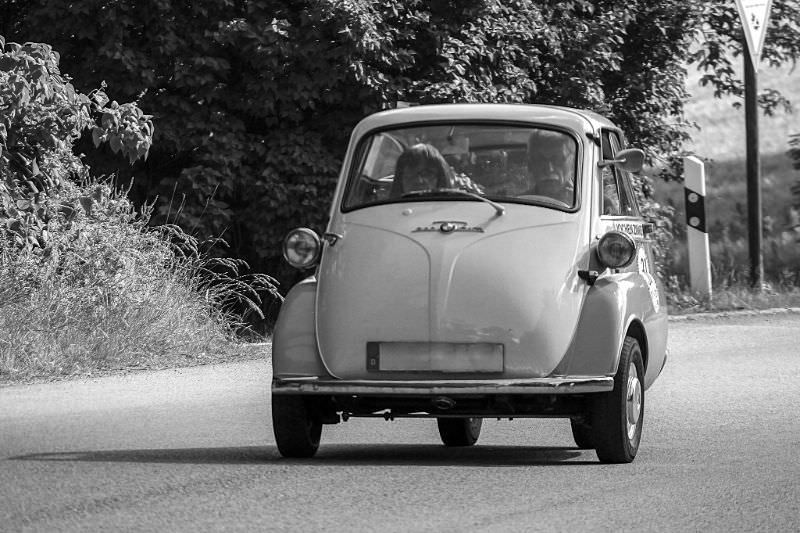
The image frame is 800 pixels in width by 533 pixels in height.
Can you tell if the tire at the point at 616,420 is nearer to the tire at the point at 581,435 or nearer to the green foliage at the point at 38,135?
the tire at the point at 581,435

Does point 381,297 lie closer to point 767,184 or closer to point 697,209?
point 697,209

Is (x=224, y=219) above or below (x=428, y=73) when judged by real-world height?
below

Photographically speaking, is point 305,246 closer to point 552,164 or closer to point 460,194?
point 460,194

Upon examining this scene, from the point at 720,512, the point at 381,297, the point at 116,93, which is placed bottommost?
A: the point at 720,512

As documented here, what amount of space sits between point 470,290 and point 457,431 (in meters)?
1.63

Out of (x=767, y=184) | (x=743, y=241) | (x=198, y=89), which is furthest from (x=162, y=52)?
(x=767, y=184)

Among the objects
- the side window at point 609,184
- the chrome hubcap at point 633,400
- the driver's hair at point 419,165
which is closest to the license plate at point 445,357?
the chrome hubcap at point 633,400

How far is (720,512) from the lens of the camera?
22.2ft

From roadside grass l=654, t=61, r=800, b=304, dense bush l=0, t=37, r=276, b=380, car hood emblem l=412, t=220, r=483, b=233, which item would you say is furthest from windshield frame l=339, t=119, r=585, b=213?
Answer: roadside grass l=654, t=61, r=800, b=304

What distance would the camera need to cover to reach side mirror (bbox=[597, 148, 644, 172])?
29.5 ft

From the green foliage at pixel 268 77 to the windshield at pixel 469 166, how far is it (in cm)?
751

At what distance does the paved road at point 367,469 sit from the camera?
257 inches

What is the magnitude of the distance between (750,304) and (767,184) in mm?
30414

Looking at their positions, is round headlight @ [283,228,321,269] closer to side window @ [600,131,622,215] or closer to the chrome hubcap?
side window @ [600,131,622,215]
